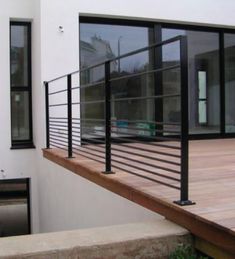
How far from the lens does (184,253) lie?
2.54 m

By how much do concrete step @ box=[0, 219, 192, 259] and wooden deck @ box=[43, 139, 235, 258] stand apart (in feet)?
0.47

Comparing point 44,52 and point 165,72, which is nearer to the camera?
point 44,52

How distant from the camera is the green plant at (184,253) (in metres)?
2.53

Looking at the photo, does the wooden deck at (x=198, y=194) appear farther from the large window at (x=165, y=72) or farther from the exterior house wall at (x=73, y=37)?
the large window at (x=165, y=72)

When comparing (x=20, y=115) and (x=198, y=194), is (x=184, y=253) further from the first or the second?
(x=20, y=115)

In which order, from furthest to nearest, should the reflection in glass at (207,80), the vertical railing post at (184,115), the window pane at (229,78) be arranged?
the window pane at (229,78), the reflection in glass at (207,80), the vertical railing post at (184,115)

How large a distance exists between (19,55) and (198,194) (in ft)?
15.4

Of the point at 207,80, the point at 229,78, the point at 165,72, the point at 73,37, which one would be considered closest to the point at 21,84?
the point at 73,37

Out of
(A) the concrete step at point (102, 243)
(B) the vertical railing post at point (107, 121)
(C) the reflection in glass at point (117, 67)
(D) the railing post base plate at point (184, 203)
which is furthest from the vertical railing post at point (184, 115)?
(C) the reflection in glass at point (117, 67)

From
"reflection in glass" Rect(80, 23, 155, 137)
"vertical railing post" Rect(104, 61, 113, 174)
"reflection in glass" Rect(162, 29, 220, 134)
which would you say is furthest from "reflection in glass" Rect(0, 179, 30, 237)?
"vertical railing post" Rect(104, 61, 113, 174)

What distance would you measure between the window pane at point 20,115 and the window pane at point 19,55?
0.64ft

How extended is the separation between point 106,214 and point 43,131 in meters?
2.94

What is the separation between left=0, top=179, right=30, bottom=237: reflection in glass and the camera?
8.66 metres

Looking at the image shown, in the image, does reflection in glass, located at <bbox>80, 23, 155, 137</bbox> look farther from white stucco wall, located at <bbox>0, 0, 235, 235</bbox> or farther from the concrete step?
the concrete step
